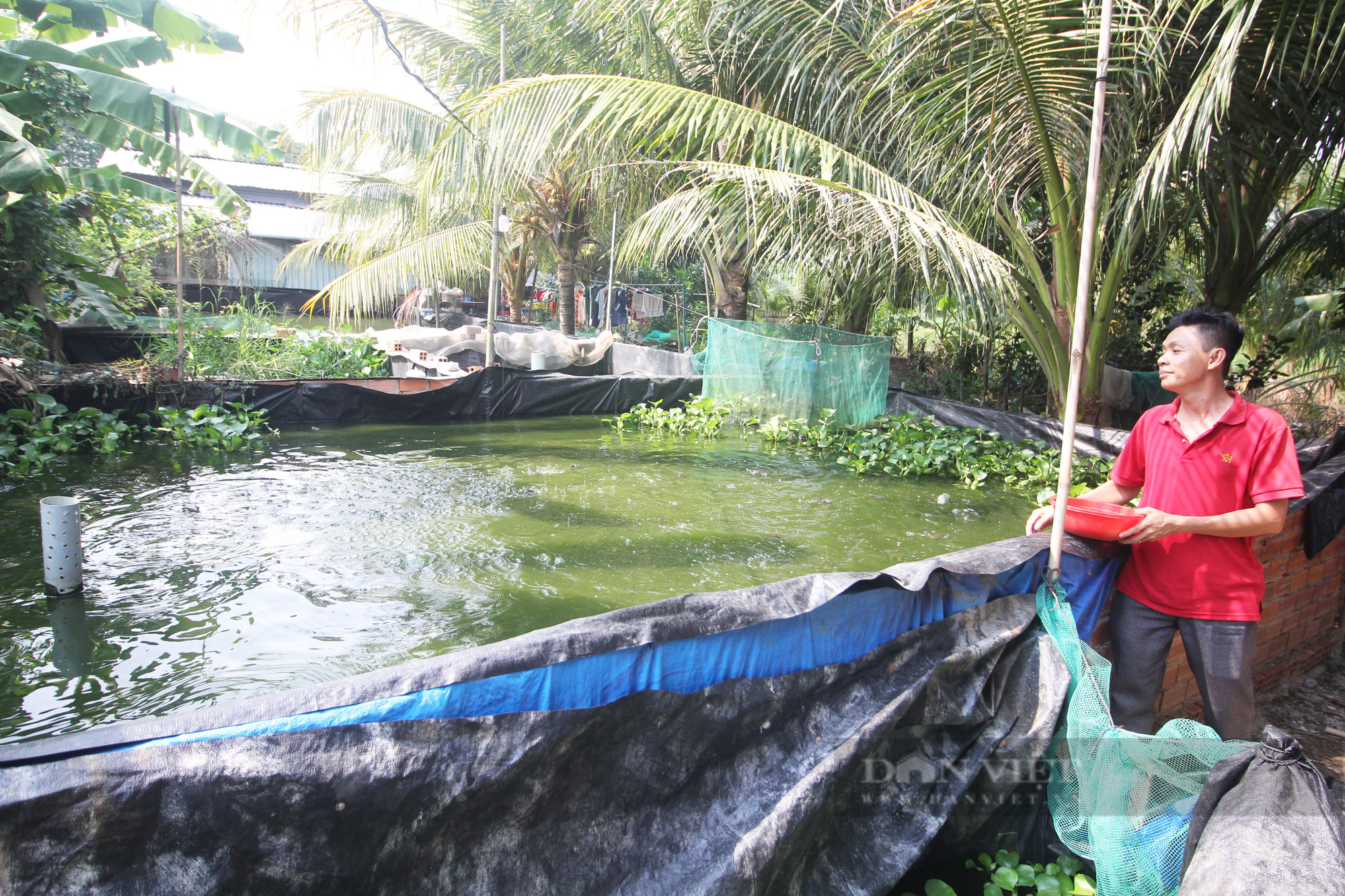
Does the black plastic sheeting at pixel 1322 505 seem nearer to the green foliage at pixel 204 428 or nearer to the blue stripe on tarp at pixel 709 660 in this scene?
the blue stripe on tarp at pixel 709 660

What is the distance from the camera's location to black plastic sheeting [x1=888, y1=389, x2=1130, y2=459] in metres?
7.86

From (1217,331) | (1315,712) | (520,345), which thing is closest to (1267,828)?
(1217,331)

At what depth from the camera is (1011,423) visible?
9211mm

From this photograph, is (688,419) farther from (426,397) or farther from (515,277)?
(515,277)

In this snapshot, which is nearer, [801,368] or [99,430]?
[99,430]

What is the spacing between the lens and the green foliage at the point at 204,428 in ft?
26.8

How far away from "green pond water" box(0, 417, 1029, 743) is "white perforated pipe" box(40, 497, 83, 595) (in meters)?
0.10

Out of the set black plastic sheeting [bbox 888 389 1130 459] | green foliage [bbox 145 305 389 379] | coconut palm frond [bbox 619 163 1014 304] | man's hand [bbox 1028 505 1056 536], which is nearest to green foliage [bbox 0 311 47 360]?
green foliage [bbox 145 305 389 379]

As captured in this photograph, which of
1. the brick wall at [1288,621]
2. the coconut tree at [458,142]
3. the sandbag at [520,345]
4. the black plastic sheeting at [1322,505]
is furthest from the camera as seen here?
the sandbag at [520,345]

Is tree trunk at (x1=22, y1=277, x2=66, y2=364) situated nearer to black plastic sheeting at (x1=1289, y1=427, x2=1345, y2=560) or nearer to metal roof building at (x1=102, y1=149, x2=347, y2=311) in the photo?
metal roof building at (x1=102, y1=149, x2=347, y2=311)

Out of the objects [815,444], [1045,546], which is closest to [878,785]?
[1045,546]

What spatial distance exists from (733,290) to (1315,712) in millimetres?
8944

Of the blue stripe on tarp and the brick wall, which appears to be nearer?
the blue stripe on tarp

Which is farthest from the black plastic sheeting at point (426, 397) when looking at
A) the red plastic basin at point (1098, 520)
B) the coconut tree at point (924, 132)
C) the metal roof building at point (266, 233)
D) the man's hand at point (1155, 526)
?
the man's hand at point (1155, 526)
